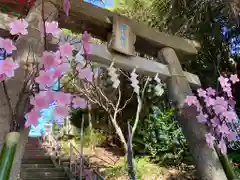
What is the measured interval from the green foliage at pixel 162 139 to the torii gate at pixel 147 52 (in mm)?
3325

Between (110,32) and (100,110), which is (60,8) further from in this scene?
(100,110)

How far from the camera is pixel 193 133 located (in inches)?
118

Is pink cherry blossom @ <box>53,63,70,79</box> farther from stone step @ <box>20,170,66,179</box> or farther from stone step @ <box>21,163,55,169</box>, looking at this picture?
stone step @ <box>21,163,55,169</box>

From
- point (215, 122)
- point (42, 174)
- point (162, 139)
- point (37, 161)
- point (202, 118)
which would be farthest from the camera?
point (37, 161)

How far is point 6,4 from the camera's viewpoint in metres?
2.77

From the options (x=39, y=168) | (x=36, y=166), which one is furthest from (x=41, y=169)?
(x=36, y=166)

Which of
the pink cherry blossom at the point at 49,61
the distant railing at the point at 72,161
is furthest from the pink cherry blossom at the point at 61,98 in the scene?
the distant railing at the point at 72,161

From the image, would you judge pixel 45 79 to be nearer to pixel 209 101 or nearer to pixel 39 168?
pixel 209 101

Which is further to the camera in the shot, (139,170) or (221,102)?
(139,170)

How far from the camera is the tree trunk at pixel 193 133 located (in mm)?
2850

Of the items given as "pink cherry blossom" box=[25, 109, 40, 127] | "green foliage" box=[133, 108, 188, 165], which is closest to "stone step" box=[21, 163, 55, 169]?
"green foliage" box=[133, 108, 188, 165]

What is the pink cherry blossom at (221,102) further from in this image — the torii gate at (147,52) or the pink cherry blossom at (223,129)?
the torii gate at (147,52)

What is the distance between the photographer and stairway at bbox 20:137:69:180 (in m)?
6.51

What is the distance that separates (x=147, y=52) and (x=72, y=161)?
446cm
